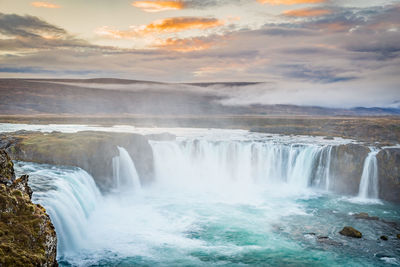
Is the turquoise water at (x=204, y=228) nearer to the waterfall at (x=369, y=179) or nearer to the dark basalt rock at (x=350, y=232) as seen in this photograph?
the dark basalt rock at (x=350, y=232)

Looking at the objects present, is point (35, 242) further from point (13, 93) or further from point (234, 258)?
point (13, 93)

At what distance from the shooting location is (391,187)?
28.3 meters

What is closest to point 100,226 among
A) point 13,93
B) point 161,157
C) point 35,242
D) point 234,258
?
point 234,258

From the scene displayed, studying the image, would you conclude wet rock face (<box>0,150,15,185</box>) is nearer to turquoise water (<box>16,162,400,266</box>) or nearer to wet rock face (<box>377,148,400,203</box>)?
turquoise water (<box>16,162,400,266</box>)

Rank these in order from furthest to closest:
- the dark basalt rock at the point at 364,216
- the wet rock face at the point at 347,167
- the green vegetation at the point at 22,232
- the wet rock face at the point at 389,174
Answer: the wet rock face at the point at 347,167
the wet rock face at the point at 389,174
the dark basalt rock at the point at 364,216
the green vegetation at the point at 22,232

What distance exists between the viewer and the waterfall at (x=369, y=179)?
95.3 feet

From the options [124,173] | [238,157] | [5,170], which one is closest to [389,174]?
[238,157]

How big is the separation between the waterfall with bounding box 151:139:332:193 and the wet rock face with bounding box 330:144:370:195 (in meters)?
0.84

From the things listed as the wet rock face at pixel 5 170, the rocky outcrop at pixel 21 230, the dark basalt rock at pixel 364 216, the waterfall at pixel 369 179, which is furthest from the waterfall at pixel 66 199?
the waterfall at pixel 369 179

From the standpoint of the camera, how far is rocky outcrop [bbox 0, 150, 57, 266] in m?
8.07

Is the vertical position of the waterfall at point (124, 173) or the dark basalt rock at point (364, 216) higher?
the waterfall at point (124, 173)

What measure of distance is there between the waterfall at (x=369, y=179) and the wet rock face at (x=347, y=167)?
0.37 m

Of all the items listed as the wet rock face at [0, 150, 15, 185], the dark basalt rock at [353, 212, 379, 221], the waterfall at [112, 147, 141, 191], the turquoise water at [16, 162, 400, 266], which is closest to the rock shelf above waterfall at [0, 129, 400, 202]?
the waterfall at [112, 147, 141, 191]

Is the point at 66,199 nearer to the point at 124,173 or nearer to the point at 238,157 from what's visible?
the point at 124,173
